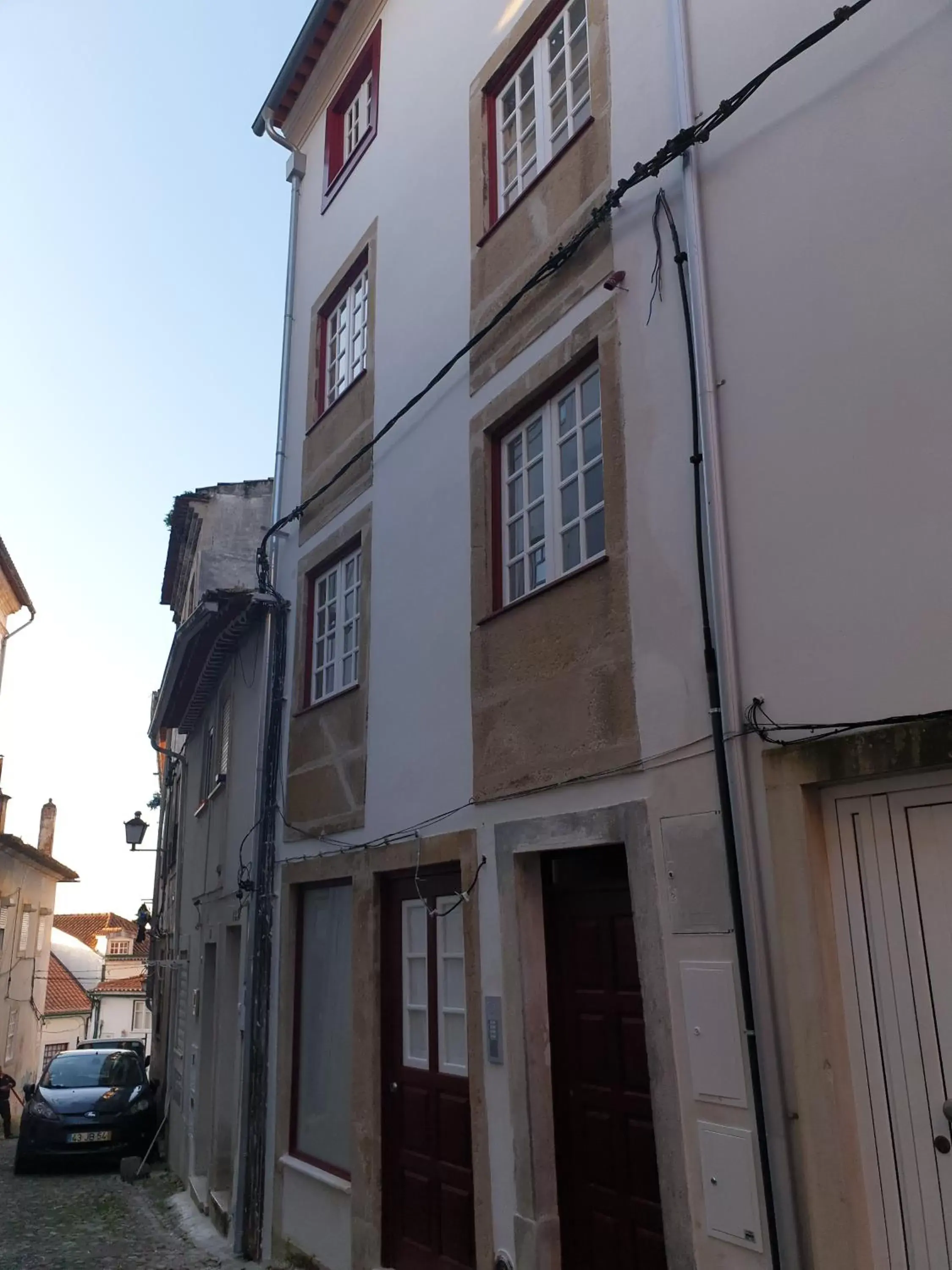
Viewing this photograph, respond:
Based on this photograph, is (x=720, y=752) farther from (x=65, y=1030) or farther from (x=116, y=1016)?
(x=116, y=1016)

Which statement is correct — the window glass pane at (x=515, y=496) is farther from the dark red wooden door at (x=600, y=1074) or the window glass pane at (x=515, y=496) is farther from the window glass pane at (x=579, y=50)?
the window glass pane at (x=579, y=50)

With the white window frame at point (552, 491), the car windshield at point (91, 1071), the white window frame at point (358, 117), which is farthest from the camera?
the car windshield at point (91, 1071)

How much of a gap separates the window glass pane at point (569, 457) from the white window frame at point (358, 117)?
18.2 ft

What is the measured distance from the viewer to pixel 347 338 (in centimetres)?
1011

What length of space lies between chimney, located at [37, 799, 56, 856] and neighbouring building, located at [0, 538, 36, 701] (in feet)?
46.4

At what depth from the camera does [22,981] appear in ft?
A: 91.1

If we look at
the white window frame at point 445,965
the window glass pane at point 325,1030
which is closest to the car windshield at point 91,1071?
the window glass pane at point 325,1030

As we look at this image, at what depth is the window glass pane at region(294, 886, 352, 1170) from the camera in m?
7.88

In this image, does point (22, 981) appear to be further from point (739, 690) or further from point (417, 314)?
point (739, 690)

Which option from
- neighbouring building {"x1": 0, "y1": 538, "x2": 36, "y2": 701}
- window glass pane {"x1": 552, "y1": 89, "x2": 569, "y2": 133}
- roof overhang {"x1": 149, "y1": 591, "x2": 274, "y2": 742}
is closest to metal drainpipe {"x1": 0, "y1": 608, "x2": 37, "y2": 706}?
neighbouring building {"x1": 0, "y1": 538, "x2": 36, "y2": 701}

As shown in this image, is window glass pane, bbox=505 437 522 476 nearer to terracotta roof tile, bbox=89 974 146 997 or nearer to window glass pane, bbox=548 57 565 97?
window glass pane, bbox=548 57 565 97

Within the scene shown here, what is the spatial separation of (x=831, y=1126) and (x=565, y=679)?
262 centimetres

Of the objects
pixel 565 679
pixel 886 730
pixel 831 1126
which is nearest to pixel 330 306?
pixel 565 679

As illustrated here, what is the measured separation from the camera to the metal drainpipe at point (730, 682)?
4145 millimetres
